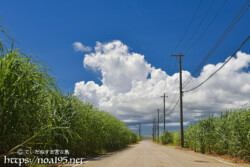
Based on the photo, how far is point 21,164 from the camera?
6.38 metres

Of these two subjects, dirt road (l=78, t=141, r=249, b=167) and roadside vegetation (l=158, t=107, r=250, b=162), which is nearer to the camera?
dirt road (l=78, t=141, r=249, b=167)

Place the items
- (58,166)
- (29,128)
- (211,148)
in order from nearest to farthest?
(29,128) < (58,166) < (211,148)

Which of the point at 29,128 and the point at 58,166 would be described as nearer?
the point at 29,128

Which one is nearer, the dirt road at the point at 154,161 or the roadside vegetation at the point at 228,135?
the dirt road at the point at 154,161

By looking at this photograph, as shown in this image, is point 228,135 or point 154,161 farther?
point 228,135

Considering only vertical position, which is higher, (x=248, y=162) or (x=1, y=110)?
(x=1, y=110)

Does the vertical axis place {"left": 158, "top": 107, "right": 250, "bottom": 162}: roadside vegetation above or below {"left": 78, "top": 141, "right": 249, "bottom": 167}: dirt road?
above

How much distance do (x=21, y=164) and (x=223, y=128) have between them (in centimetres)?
1306

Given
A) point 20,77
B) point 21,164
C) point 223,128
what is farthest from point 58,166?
point 223,128

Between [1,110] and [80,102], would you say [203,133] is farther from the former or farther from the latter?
[1,110]

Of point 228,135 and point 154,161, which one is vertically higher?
point 228,135

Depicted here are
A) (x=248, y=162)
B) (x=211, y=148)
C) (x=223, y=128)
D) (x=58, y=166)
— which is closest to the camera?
(x=58, y=166)

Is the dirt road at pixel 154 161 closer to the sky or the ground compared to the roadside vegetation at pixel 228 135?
closer to the ground

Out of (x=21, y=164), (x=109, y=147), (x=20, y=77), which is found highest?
(x=20, y=77)
